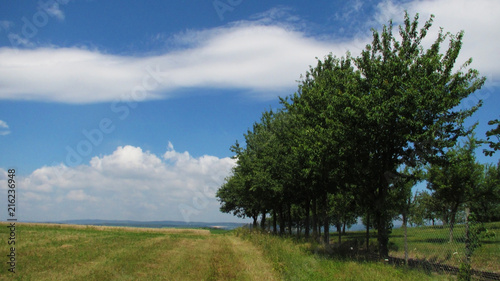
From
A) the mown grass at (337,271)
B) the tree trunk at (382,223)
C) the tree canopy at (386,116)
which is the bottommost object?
the mown grass at (337,271)

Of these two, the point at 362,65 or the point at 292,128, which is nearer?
the point at 362,65

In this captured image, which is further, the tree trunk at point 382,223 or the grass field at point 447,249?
the tree trunk at point 382,223

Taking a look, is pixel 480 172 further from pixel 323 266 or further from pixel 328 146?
pixel 323 266

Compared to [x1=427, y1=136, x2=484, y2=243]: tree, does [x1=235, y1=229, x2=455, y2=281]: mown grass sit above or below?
below

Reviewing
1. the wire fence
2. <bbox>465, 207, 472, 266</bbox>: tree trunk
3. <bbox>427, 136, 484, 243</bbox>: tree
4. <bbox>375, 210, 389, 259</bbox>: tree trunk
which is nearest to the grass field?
the wire fence

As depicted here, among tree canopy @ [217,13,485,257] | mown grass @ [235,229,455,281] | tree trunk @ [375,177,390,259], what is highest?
tree canopy @ [217,13,485,257]

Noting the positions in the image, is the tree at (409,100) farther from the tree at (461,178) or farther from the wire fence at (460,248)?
the tree at (461,178)

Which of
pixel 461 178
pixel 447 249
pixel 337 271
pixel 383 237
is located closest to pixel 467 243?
pixel 447 249

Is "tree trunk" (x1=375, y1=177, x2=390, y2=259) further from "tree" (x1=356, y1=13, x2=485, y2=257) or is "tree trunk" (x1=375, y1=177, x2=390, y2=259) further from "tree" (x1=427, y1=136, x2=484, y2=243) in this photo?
"tree" (x1=427, y1=136, x2=484, y2=243)

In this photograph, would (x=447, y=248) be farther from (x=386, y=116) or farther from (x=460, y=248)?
(x=386, y=116)

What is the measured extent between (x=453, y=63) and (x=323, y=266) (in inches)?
415

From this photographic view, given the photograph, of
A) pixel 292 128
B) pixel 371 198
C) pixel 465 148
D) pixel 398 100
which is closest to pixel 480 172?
pixel 465 148

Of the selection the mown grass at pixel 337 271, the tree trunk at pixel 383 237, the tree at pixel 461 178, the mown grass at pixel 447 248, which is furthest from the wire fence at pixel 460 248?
the tree at pixel 461 178

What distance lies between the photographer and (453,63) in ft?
53.5
